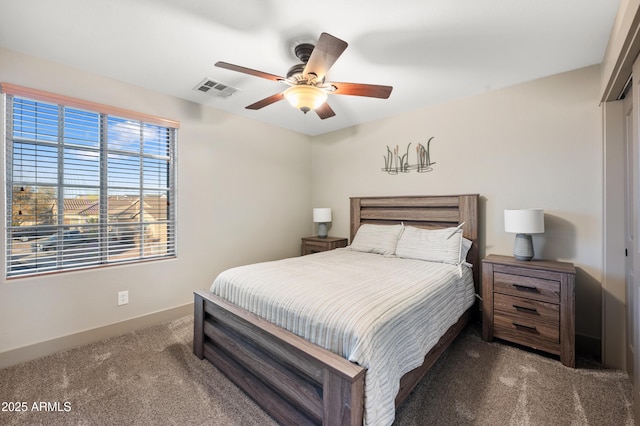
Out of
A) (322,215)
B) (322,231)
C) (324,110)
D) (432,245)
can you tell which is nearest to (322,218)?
(322,215)

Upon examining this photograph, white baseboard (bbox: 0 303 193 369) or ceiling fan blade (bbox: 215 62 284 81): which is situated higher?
ceiling fan blade (bbox: 215 62 284 81)

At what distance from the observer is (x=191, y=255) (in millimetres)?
3119

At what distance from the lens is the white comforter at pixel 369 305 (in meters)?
1.30

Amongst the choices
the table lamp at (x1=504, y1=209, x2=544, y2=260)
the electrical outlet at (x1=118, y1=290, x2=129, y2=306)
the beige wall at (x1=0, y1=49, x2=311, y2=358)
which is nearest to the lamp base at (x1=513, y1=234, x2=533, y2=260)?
the table lamp at (x1=504, y1=209, x2=544, y2=260)

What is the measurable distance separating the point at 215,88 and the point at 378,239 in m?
2.43

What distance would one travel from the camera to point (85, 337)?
2.40 meters

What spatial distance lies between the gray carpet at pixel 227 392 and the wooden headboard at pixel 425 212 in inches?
41.4

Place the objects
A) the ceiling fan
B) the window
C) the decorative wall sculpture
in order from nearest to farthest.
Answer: the ceiling fan < the window < the decorative wall sculpture

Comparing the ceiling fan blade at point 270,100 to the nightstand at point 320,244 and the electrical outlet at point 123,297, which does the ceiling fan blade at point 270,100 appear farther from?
the electrical outlet at point 123,297

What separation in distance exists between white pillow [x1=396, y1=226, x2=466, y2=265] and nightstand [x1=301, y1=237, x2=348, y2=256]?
106 cm

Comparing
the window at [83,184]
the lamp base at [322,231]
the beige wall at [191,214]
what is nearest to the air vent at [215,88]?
the beige wall at [191,214]

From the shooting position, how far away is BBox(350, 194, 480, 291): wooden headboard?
2.84 m

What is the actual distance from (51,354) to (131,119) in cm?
219

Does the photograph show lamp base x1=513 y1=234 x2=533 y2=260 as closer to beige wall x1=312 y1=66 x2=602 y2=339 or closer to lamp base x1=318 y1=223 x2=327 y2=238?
beige wall x1=312 y1=66 x2=602 y2=339
